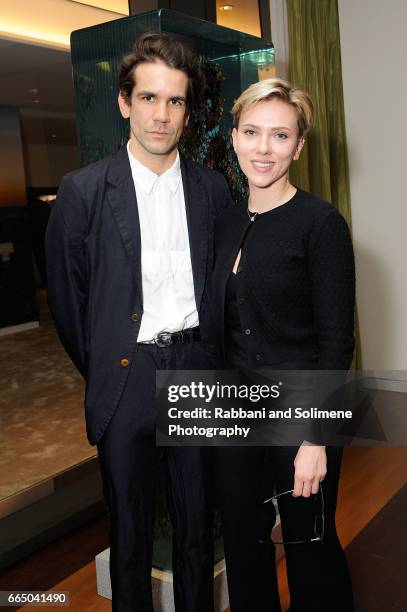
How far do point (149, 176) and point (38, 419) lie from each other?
8.94 ft

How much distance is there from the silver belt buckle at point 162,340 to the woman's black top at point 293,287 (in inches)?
6.7

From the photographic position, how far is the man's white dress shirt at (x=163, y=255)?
5.99ft

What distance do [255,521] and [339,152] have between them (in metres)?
2.92

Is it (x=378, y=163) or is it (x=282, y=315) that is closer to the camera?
(x=282, y=315)

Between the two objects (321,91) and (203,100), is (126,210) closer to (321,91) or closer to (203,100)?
(203,100)

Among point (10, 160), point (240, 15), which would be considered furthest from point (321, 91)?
point (10, 160)

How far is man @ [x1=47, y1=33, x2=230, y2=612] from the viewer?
5.84 feet

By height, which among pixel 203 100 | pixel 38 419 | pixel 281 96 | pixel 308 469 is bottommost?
pixel 38 419

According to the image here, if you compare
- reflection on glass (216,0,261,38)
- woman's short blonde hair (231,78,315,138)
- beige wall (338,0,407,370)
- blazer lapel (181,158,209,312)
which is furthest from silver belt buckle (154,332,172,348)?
beige wall (338,0,407,370)

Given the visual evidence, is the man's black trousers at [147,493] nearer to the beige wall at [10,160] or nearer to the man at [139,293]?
the man at [139,293]

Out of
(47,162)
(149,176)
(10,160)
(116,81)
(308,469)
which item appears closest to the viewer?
(308,469)

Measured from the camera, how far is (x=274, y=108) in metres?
1.61

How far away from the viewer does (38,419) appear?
4.19 meters

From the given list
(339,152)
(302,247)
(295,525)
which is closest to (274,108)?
(302,247)
